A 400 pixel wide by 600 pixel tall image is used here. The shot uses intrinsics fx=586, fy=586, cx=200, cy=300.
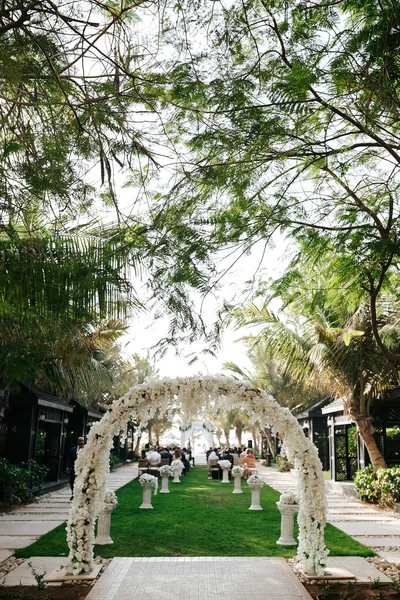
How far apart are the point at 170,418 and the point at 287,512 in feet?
11.2

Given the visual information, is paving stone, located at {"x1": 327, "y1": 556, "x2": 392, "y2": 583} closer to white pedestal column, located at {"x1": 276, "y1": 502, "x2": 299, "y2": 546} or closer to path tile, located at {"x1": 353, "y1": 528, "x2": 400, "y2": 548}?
white pedestal column, located at {"x1": 276, "y1": 502, "x2": 299, "y2": 546}

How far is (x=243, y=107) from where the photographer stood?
19.4 ft

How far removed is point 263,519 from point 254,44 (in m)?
10.3

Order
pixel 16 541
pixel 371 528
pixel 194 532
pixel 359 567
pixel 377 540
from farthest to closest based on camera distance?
pixel 371 528
pixel 194 532
pixel 377 540
pixel 16 541
pixel 359 567

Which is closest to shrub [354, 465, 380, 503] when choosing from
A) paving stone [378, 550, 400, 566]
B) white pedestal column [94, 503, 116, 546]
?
paving stone [378, 550, 400, 566]

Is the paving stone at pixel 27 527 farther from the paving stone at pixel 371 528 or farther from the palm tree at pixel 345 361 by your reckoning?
the palm tree at pixel 345 361

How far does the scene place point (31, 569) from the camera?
7.96 meters

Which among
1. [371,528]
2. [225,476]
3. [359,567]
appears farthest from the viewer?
[225,476]

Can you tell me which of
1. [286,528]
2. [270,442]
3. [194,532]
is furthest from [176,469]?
[270,442]

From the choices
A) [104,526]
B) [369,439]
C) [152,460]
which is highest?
[369,439]

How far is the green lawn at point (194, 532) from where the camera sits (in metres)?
9.34

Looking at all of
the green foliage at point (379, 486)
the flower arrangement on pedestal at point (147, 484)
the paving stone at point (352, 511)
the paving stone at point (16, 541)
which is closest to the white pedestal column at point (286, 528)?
the paving stone at point (16, 541)

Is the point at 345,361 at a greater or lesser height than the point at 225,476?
greater

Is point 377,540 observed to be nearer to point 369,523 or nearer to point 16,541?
point 369,523
